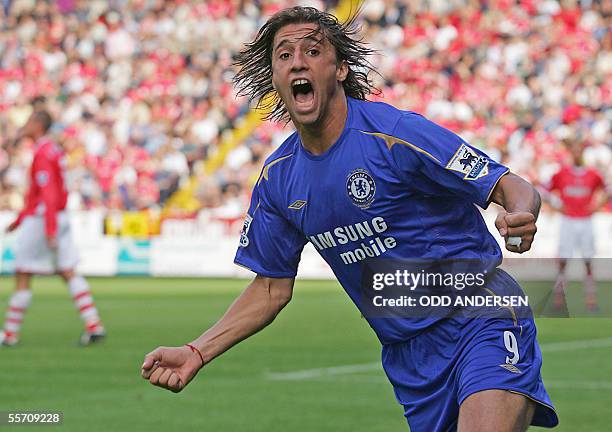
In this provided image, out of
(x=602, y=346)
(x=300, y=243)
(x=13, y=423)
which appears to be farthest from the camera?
(x=602, y=346)

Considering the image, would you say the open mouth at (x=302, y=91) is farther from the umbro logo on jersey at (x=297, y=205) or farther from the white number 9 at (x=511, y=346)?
the white number 9 at (x=511, y=346)

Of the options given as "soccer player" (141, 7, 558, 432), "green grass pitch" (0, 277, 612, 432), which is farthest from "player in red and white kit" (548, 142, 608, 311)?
"soccer player" (141, 7, 558, 432)

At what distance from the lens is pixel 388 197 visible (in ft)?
15.5

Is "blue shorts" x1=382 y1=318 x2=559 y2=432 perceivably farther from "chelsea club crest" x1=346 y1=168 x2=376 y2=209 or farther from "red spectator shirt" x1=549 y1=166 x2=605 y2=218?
"red spectator shirt" x1=549 y1=166 x2=605 y2=218

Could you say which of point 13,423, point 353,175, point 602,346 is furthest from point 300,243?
point 602,346

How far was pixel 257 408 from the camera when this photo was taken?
29.6 ft

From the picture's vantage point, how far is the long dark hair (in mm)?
5000

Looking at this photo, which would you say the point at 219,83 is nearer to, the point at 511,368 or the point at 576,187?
the point at 576,187

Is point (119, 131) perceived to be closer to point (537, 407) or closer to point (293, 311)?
point (293, 311)

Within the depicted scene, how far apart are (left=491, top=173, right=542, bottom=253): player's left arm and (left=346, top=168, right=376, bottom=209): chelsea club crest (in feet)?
1.69

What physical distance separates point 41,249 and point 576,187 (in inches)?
329

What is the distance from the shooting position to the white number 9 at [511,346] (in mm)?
4586

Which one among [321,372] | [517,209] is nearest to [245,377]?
[321,372]

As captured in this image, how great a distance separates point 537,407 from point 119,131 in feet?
81.8
